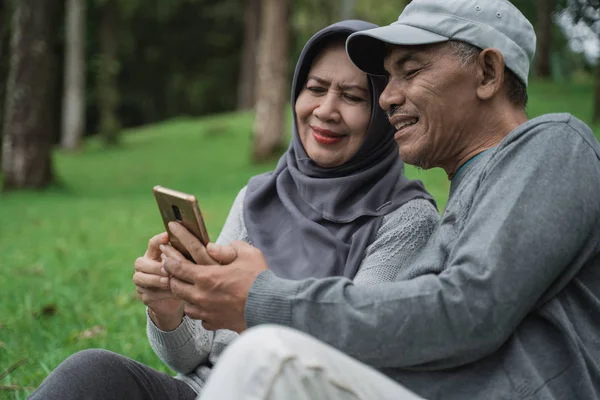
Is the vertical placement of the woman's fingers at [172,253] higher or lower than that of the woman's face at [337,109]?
lower

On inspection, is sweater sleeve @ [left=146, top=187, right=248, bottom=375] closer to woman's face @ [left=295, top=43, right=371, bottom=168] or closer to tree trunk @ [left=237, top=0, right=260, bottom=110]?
woman's face @ [left=295, top=43, right=371, bottom=168]

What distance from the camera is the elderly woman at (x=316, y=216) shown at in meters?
2.55

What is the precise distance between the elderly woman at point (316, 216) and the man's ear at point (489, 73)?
1.83ft

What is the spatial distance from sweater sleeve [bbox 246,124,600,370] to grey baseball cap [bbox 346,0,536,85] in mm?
484

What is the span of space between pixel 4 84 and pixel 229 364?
17.0 m

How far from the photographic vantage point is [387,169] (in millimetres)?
2998

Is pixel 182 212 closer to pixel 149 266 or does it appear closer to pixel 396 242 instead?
pixel 149 266

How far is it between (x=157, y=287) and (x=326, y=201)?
0.73m

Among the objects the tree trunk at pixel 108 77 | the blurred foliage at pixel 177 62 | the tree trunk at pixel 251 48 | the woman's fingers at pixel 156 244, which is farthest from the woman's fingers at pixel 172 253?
Answer: the blurred foliage at pixel 177 62

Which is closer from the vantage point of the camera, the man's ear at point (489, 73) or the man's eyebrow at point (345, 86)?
the man's ear at point (489, 73)

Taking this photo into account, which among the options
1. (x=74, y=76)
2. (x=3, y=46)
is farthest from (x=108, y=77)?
(x=3, y=46)

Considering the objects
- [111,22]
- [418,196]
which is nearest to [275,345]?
[418,196]

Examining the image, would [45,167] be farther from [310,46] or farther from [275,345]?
[275,345]

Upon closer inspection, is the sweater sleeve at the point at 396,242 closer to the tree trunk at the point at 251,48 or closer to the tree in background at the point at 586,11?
the tree in background at the point at 586,11
